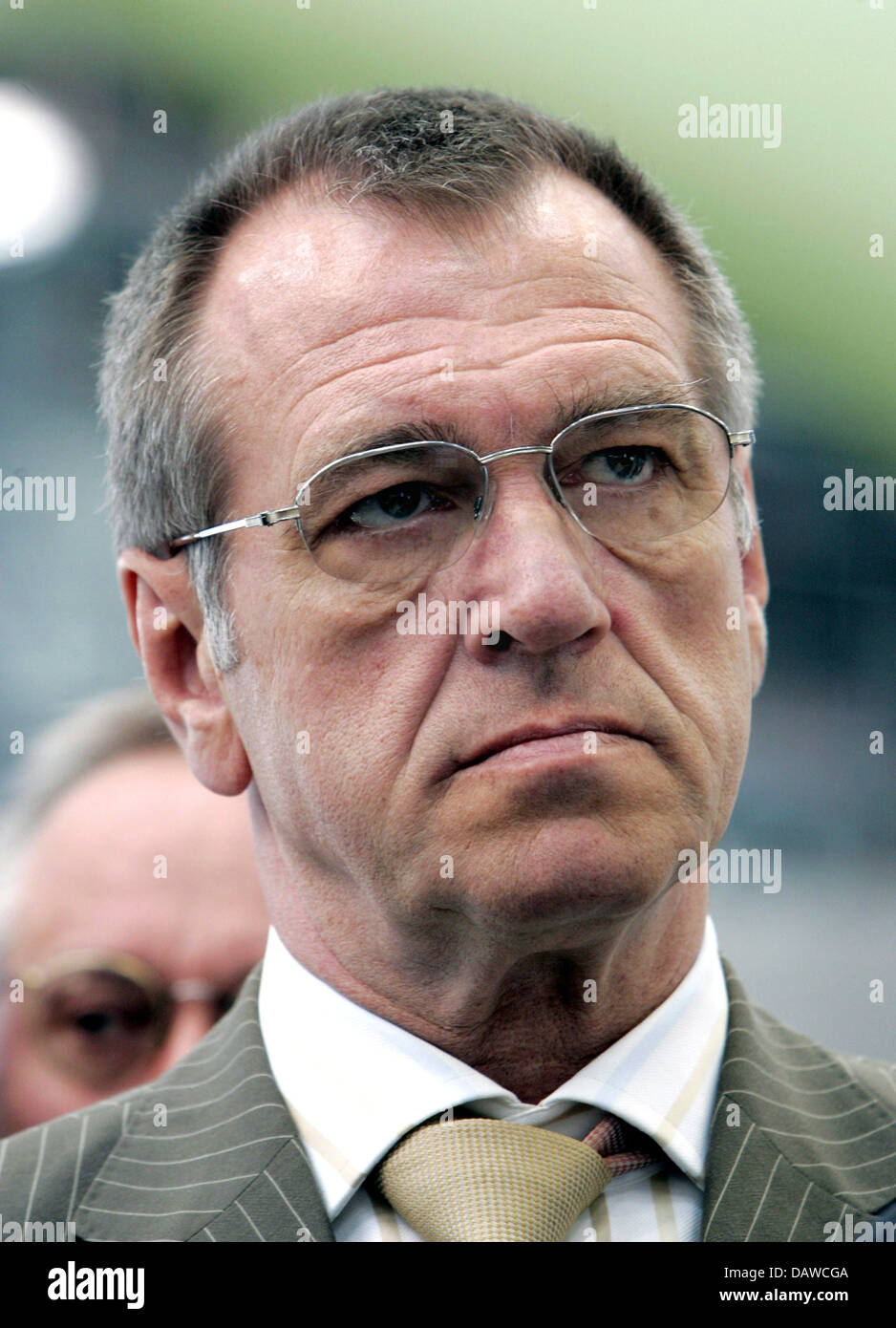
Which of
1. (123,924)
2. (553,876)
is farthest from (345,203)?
(123,924)

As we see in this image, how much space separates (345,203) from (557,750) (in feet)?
2.37

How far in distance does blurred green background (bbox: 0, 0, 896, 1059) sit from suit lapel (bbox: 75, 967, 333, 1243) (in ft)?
3.52

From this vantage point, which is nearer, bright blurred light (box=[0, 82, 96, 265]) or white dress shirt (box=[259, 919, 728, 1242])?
white dress shirt (box=[259, 919, 728, 1242])

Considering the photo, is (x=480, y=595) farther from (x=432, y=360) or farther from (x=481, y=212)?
(x=481, y=212)

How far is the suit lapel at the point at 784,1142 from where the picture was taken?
145 cm

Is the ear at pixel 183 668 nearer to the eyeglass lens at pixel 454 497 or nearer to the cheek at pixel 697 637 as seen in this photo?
the eyeglass lens at pixel 454 497

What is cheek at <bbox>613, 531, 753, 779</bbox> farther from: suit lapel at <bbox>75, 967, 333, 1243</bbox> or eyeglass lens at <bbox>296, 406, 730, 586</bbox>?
suit lapel at <bbox>75, 967, 333, 1243</bbox>

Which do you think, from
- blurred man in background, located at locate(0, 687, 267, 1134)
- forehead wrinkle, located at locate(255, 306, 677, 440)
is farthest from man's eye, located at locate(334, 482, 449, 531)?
blurred man in background, located at locate(0, 687, 267, 1134)

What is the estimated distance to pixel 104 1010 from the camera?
2.34 metres

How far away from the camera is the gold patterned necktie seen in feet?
4.65

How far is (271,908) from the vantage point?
5.75 ft

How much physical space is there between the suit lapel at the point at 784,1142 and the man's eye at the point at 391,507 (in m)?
0.71

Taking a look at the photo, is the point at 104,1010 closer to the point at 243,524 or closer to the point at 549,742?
the point at 243,524

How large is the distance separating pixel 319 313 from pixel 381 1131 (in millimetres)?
944
